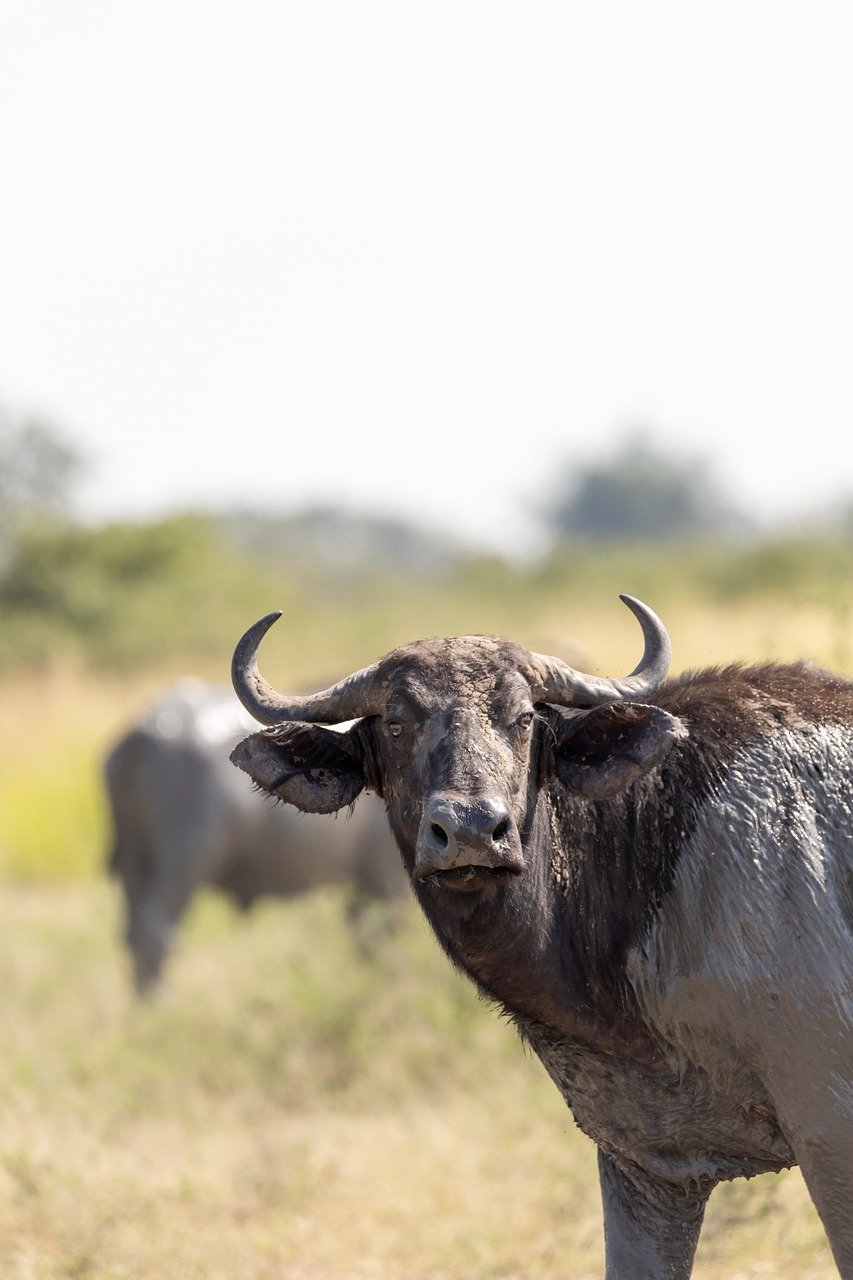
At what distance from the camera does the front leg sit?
16.2ft

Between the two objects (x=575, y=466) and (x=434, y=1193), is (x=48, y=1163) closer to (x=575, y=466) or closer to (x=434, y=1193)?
(x=434, y=1193)

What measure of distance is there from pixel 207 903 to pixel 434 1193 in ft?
25.7

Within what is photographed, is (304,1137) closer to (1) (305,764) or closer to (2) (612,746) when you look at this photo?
(1) (305,764)

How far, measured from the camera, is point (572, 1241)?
657cm

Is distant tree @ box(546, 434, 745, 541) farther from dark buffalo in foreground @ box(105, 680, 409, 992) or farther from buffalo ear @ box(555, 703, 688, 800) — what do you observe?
buffalo ear @ box(555, 703, 688, 800)

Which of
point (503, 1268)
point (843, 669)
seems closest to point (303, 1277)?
point (503, 1268)

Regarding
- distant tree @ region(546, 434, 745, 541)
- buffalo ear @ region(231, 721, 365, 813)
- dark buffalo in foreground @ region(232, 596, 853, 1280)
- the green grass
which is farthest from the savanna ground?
distant tree @ region(546, 434, 745, 541)

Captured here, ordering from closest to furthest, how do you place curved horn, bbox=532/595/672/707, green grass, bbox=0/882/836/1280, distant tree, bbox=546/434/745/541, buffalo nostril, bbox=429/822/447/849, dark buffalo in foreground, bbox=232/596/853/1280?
1. buffalo nostril, bbox=429/822/447/849
2. dark buffalo in foreground, bbox=232/596/853/1280
3. curved horn, bbox=532/595/672/707
4. green grass, bbox=0/882/836/1280
5. distant tree, bbox=546/434/745/541

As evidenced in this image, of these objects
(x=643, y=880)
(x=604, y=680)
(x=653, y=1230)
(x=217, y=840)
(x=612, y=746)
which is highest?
(x=217, y=840)

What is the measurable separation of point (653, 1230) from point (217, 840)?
22.2 ft

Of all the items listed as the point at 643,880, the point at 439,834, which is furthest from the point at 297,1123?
the point at 439,834

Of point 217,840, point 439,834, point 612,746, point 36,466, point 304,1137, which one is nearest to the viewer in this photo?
point 439,834

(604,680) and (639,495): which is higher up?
(639,495)

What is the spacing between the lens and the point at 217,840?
11344mm
